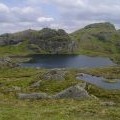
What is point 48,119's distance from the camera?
85.4ft

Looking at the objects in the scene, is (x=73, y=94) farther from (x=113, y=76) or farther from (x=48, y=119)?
(x=113, y=76)

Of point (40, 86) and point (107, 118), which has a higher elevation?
point (107, 118)

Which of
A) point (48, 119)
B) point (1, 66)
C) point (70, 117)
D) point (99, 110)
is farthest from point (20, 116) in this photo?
point (1, 66)

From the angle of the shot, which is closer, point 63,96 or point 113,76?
point 63,96

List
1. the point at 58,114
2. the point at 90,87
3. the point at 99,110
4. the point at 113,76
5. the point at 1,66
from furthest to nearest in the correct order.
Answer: the point at 1,66 → the point at 113,76 → the point at 90,87 → the point at 99,110 → the point at 58,114

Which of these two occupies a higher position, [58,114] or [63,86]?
[58,114]

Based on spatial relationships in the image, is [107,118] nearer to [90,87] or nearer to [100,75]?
[90,87]

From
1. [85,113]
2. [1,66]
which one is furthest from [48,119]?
[1,66]

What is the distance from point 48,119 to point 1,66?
549 feet

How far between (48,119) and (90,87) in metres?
61.5

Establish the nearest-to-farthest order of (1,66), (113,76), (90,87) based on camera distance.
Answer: (90,87), (113,76), (1,66)

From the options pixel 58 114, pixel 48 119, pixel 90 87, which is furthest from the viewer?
pixel 90 87

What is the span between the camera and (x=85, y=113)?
1160 inches

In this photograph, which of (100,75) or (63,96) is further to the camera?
(100,75)
